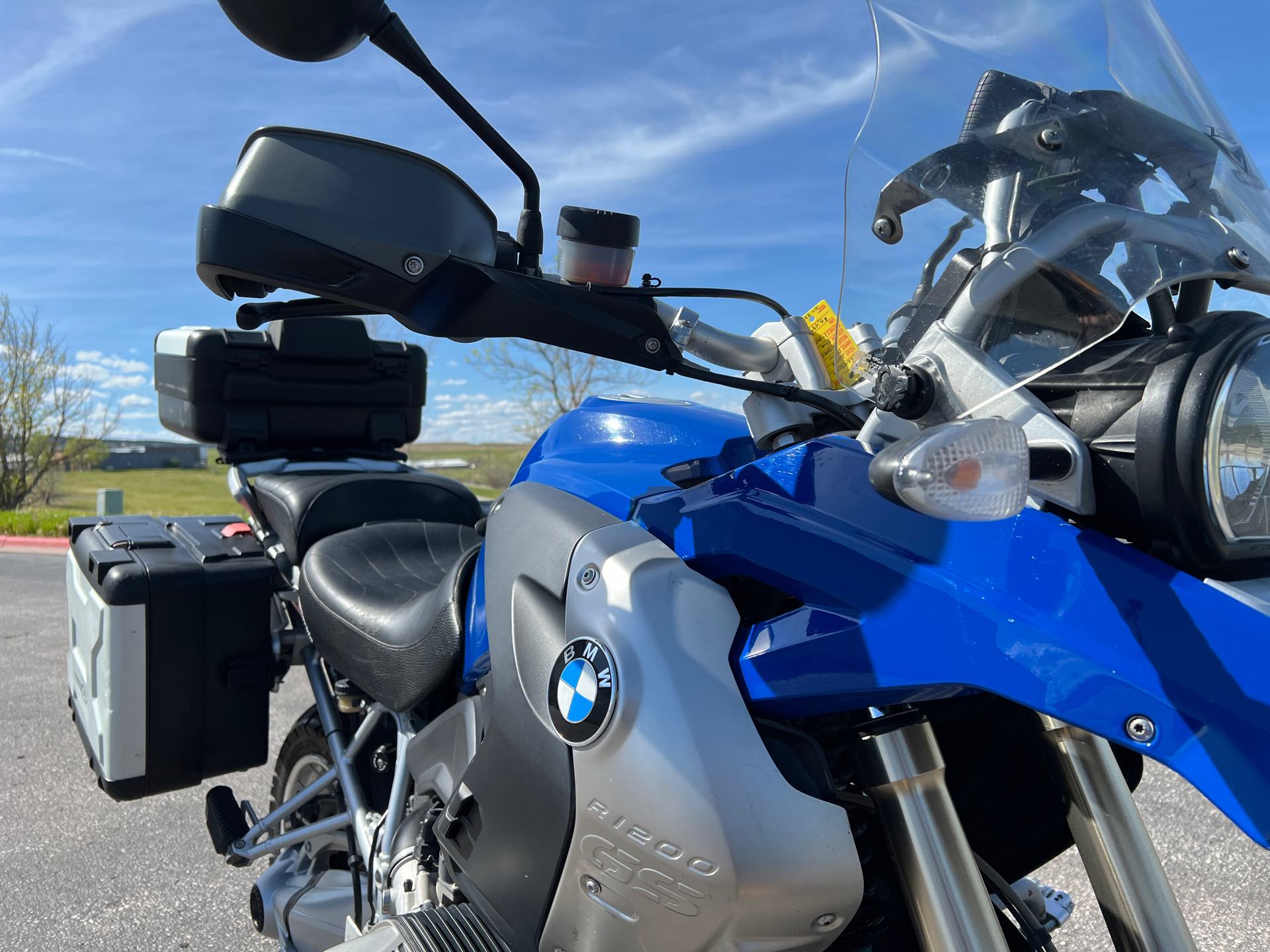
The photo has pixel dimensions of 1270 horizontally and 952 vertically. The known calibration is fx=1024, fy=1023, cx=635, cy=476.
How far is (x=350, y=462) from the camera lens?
2.66m

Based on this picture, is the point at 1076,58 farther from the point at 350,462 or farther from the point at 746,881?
the point at 350,462

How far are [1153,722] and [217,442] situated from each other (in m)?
2.38

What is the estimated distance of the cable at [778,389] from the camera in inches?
44.6

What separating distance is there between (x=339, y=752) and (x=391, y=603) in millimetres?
337

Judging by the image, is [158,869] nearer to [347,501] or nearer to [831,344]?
[347,501]

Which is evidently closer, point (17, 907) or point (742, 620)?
point (742, 620)

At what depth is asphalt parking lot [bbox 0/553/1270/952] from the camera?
7.93ft

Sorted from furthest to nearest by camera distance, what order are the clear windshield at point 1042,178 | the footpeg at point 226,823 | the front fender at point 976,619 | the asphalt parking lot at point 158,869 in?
the asphalt parking lot at point 158,869 → the footpeg at point 226,823 → the clear windshield at point 1042,178 → the front fender at point 976,619

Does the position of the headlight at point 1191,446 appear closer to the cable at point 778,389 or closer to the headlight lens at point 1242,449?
the headlight lens at point 1242,449

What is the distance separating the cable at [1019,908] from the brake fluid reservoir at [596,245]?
805 mm

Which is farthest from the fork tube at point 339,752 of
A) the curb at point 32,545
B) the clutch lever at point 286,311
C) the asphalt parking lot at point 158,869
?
the curb at point 32,545

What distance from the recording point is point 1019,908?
48.0 inches

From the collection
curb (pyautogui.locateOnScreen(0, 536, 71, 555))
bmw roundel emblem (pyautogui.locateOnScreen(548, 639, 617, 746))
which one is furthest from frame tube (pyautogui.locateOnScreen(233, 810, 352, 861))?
curb (pyautogui.locateOnScreen(0, 536, 71, 555))

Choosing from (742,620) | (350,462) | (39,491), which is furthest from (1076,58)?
(39,491)
